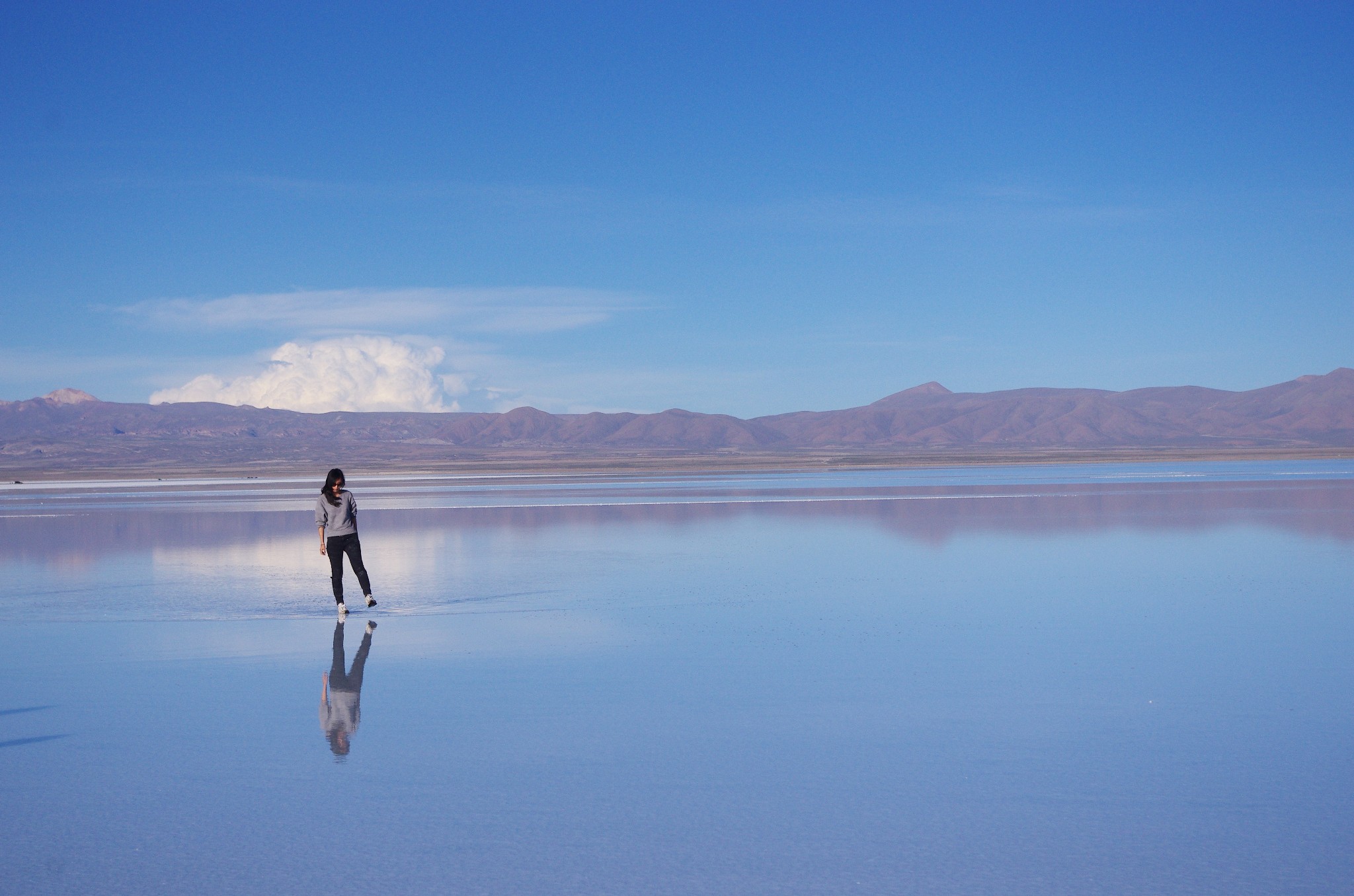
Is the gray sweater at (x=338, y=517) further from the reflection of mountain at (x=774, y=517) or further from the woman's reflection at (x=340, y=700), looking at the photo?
the reflection of mountain at (x=774, y=517)

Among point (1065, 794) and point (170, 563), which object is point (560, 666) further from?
point (170, 563)

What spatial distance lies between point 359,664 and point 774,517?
534 inches

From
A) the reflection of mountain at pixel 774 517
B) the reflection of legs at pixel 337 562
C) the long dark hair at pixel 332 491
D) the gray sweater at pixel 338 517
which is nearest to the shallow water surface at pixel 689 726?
the reflection of legs at pixel 337 562

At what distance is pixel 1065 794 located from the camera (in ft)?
15.1

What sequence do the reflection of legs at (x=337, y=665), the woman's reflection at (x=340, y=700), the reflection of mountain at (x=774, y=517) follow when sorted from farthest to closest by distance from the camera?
the reflection of mountain at (x=774, y=517)
the reflection of legs at (x=337, y=665)
the woman's reflection at (x=340, y=700)

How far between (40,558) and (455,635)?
28.4 ft

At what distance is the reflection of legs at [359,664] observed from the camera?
6.84 m

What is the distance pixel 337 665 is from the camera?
7441 mm

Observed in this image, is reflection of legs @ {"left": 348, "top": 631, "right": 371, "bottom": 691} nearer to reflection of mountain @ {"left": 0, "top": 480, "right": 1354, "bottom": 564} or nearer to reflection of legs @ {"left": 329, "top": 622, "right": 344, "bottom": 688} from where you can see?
reflection of legs @ {"left": 329, "top": 622, "right": 344, "bottom": 688}

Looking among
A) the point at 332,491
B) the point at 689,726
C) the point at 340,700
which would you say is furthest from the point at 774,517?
the point at 689,726

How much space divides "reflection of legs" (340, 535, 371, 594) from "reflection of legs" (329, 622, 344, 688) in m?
1.02

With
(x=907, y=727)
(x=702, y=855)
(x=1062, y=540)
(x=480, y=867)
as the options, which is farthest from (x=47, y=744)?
(x=1062, y=540)

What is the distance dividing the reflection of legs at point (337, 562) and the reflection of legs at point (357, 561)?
0.27 ft

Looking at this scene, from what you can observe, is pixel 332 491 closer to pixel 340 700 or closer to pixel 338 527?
pixel 338 527
